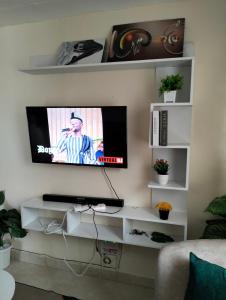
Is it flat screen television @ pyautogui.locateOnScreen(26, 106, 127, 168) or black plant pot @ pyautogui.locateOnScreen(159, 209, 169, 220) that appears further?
flat screen television @ pyautogui.locateOnScreen(26, 106, 127, 168)

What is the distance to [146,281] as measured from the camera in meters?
2.15

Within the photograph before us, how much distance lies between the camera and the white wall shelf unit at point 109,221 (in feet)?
6.24

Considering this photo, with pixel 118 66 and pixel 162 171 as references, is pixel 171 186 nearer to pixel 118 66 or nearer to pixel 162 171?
pixel 162 171

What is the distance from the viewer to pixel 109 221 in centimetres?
219

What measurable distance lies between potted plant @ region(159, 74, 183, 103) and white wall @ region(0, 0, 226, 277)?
200mm

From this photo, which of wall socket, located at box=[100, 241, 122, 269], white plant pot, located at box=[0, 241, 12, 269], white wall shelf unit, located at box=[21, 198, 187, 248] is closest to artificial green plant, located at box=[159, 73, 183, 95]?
white wall shelf unit, located at box=[21, 198, 187, 248]

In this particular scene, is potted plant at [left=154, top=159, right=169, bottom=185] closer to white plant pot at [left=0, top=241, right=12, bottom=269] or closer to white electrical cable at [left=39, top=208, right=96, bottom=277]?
white electrical cable at [left=39, top=208, right=96, bottom=277]

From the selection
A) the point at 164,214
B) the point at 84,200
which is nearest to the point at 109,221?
the point at 84,200

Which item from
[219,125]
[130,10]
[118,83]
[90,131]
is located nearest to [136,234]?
[90,131]

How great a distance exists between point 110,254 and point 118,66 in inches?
64.8

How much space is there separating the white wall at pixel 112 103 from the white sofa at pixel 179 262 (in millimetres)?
658

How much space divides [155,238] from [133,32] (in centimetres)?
162

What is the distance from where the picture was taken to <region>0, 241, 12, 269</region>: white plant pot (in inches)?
90.7

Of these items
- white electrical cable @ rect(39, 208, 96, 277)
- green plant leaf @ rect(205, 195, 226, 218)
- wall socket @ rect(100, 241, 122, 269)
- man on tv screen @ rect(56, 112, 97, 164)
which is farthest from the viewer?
wall socket @ rect(100, 241, 122, 269)
